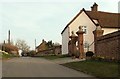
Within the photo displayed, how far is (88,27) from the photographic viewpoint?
57.0 metres

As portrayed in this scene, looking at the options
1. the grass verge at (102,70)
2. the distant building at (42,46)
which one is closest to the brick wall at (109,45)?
the grass verge at (102,70)

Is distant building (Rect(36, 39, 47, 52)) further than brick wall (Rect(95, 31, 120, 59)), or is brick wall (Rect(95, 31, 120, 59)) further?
distant building (Rect(36, 39, 47, 52))

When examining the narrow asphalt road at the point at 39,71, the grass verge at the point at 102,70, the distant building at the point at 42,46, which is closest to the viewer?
the grass verge at the point at 102,70

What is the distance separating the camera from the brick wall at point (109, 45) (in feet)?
87.1

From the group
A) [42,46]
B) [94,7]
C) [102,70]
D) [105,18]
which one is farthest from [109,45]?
[42,46]

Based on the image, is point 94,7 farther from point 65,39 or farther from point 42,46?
point 42,46

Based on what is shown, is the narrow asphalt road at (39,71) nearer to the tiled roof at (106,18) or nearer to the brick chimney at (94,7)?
the tiled roof at (106,18)

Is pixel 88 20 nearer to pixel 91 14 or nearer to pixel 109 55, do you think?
pixel 91 14

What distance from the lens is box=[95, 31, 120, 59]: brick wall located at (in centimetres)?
2656

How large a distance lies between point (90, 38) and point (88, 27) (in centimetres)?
229

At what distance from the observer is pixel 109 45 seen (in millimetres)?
28703

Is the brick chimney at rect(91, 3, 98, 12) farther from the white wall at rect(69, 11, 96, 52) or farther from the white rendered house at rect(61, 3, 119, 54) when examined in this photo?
the white wall at rect(69, 11, 96, 52)

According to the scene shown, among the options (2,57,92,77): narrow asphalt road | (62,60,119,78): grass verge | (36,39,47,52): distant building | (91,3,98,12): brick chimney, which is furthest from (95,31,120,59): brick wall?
(36,39,47,52): distant building

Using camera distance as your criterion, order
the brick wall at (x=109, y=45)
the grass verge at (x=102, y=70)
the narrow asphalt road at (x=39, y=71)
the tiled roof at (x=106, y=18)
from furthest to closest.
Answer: the tiled roof at (x=106, y=18), the brick wall at (x=109, y=45), the narrow asphalt road at (x=39, y=71), the grass verge at (x=102, y=70)
